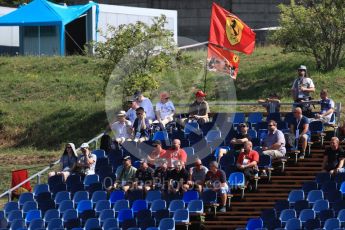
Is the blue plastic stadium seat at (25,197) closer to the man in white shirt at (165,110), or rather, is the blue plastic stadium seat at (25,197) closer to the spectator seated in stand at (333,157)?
the man in white shirt at (165,110)

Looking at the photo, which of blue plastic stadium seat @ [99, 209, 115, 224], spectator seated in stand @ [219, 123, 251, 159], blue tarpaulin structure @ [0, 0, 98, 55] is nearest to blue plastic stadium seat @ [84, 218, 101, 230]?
blue plastic stadium seat @ [99, 209, 115, 224]

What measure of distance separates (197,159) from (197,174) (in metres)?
0.34

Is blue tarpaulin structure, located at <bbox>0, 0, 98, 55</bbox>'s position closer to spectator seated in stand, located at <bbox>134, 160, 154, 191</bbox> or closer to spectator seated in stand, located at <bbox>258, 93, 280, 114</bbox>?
spectator seated in stand, located at <bbox>258, 93, 280, 114</bbox>

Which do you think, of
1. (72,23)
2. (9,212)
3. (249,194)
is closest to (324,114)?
(249,194)

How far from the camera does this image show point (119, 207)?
83.5ft

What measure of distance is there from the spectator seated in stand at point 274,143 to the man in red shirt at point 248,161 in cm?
Answer: 60

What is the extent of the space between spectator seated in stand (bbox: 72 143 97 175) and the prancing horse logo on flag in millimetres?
5159

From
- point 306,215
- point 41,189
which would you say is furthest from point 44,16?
point 306,215

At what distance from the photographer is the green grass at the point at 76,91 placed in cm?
3788

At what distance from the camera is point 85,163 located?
90.7ft

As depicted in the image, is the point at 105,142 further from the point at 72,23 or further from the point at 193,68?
the point at 72,23

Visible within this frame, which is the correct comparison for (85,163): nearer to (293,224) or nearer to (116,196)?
(116,196)

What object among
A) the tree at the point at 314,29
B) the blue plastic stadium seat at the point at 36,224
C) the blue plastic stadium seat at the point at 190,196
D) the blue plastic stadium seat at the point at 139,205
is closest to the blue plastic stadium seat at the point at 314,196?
the blue plastic stadium seat at the point at 190,196

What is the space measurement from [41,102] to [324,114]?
1498cm
